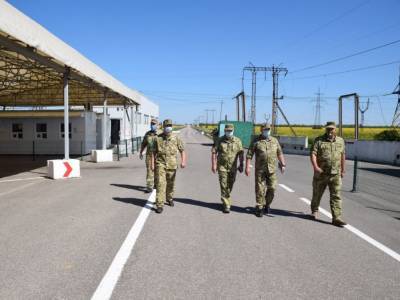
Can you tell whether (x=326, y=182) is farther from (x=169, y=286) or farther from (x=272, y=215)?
(x=169, y=286)

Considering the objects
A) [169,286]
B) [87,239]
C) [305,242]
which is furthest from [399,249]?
[87,239]

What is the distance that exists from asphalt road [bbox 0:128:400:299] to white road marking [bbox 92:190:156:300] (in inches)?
2.7

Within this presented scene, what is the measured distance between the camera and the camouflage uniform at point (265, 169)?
7156mm

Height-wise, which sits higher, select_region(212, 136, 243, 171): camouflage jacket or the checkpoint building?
the checkpoint building

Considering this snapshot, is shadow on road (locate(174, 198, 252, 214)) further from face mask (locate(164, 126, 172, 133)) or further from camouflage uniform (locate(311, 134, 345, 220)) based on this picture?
face mask (locate(164, 126, 172, 133))

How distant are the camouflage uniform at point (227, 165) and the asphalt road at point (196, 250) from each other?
410 millimetres

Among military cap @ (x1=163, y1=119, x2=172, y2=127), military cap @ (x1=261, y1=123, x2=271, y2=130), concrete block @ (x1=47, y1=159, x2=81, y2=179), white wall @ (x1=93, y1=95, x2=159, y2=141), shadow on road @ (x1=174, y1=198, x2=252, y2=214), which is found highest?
white wall @ (x1=93, y1=95, x2=159, y2=141)

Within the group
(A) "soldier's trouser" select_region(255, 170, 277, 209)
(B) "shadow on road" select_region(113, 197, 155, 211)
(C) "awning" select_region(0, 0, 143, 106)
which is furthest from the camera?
(C) "awning" select_region(0, 0, 143, 106)

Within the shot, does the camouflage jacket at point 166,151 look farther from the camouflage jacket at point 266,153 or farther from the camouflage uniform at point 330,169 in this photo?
the camouflage uniform at point 330,169

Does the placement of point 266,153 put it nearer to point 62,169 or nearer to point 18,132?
point 62,169

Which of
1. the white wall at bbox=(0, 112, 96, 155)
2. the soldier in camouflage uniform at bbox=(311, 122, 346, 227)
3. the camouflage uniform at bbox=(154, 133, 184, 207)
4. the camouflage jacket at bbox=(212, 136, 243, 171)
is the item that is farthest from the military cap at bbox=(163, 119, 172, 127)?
the white wall at bbox=(0, 112, 96, 155)

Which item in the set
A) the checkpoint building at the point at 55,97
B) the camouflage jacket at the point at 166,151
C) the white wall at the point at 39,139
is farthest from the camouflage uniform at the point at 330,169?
the white wall at the point at 39,139

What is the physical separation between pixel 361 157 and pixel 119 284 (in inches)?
963

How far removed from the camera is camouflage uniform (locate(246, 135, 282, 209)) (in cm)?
716
